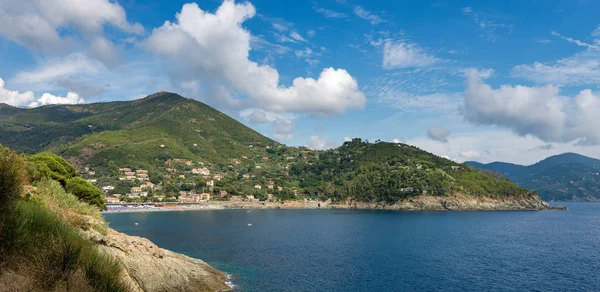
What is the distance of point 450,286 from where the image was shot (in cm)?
3859

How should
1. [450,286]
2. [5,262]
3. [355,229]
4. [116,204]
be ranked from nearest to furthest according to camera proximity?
[5,262] → [450,286] → [355,229] → [116,204]

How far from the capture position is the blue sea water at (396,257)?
3975 centimetres

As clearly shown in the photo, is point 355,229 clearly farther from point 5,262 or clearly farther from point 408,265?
point 5,262

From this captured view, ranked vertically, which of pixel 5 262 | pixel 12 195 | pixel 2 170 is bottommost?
pixel 5 262

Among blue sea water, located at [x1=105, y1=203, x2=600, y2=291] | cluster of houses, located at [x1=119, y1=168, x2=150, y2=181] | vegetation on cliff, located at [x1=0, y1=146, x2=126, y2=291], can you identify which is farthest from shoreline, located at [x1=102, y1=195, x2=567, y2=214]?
vegetation on cliff, located at [x1=0, y1=146, x2=126, y2=291]

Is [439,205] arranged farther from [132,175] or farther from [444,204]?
[132,175]

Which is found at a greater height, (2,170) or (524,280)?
(2,170)

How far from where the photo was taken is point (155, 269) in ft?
99.5

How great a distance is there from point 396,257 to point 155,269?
122 feet

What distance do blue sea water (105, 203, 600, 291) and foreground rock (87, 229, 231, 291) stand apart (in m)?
3.64

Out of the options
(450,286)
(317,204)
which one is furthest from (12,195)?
(317,204)

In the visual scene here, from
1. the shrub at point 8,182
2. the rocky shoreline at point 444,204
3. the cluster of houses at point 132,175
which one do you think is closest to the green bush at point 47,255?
the shrub at point 8,182

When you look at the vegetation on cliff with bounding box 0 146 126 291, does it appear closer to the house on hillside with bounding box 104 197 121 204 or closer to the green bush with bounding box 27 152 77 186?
the green bush with bounding box 27 152 77 186

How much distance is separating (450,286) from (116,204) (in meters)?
149
